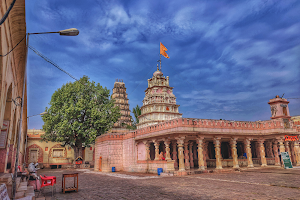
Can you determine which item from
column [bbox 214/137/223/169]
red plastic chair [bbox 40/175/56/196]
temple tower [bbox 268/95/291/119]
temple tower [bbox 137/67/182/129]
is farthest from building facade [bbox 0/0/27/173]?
temple tower [bbox 137/67/182/129]

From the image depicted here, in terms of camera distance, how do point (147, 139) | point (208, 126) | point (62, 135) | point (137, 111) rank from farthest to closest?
point (137, 111) < point (62, 135) < point (147, 139) < point (208, 126)

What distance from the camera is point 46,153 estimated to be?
136 feet

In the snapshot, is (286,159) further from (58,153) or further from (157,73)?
(58,153)

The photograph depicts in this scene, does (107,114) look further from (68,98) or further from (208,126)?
(208,126)

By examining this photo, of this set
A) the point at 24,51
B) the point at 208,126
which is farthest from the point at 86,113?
the point at 24,51

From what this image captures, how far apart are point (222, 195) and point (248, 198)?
1055 mm

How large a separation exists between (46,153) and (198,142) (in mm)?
34140

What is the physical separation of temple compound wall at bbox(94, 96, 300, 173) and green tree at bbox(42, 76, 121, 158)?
3737mm

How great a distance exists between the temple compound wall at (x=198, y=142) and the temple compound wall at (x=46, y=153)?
17.8 meters

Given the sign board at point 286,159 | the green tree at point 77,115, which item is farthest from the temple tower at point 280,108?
the green tree at point 77,115

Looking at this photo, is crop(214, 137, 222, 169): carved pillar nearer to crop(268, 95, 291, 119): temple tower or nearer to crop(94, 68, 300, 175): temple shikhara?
crop(94, 68, 300, 175): temple shikhara

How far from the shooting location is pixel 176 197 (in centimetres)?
854

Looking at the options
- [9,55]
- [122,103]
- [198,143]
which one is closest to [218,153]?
[198,143]

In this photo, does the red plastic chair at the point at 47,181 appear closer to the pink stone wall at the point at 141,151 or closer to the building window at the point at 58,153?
the pink stone wall at the point at 141,151
